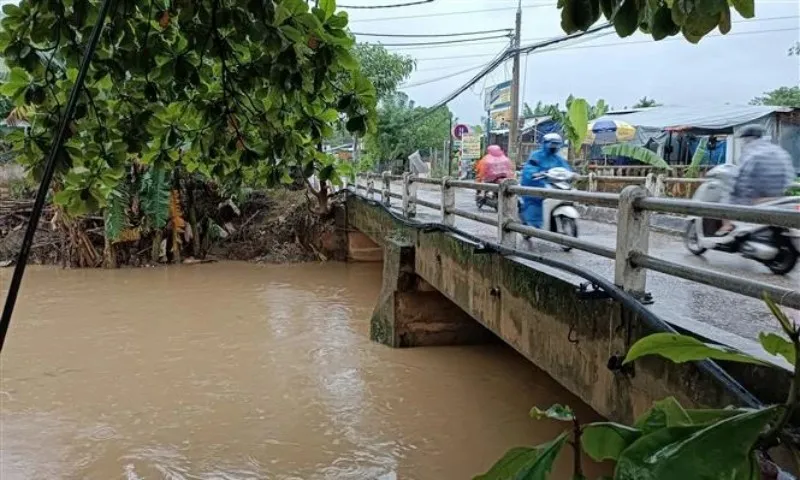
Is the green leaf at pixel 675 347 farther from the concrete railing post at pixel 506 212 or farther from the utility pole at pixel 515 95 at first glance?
the utility pole at pixel 515 95

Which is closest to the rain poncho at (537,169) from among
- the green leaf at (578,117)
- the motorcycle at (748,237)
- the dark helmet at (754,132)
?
the motorcycle at (748,237)

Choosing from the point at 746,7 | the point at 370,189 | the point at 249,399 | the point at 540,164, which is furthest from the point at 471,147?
the point at 746,7

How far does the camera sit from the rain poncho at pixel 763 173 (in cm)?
514

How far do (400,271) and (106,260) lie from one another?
10.2 meters

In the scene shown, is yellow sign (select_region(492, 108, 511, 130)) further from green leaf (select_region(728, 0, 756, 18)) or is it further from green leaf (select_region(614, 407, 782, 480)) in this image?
green leaf (select_region(614, 407, 782, 480))

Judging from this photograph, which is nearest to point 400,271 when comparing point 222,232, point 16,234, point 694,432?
point 694,432

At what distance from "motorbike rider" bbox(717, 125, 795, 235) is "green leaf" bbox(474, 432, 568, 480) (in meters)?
5.02

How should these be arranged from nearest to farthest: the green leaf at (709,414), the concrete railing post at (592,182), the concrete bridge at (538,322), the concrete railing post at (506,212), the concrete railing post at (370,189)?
1. the green leaf at (709,414)
2. the concrete bridge at (538,322)
3. the concrete railing post at (506,212)
4. the concrete railing post at (592,182)
5. the concrete railing post at (370,189)

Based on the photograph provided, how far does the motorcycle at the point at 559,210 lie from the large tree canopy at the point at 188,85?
10.7 feet

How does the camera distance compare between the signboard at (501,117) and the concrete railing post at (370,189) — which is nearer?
the concrete railing post at (370,189)

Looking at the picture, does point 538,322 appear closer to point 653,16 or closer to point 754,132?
point 754,132

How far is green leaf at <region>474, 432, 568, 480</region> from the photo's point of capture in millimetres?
887

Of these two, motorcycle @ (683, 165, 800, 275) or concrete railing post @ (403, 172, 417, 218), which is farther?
concrete railing post @ (403, 172, 417, 218)

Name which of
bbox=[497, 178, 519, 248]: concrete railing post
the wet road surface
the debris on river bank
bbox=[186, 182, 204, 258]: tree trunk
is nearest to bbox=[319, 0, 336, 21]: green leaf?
the wet road surface
